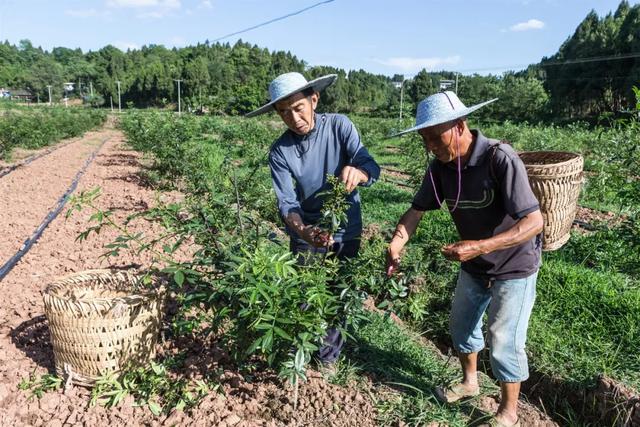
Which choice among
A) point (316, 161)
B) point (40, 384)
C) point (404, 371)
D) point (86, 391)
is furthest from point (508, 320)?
point (40, 384)

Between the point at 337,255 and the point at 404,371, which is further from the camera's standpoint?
the point at 404,371

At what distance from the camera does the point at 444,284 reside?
380 centimetres

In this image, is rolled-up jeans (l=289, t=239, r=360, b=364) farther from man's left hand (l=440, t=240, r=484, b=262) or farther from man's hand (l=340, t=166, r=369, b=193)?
man's left hand (l=440, t=240, r=484, b=262)

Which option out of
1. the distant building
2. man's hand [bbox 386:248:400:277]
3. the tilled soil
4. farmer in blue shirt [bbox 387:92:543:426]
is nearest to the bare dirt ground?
the tilled soil

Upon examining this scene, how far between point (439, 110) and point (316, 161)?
0.76 metres

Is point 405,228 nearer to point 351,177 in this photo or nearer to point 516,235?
point 351,177

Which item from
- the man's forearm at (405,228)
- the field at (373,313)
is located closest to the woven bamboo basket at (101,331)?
the field at (373,313)

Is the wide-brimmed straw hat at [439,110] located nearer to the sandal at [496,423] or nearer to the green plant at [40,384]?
the sandal at [496,423]

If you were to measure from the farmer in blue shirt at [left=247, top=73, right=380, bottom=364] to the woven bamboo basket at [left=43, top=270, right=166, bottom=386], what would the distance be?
83cm

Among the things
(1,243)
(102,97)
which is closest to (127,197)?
(1,243)

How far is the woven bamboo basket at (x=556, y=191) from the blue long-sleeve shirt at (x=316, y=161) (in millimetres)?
1817

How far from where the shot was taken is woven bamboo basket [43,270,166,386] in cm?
226

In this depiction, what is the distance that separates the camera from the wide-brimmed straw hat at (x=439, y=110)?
6.08 feet

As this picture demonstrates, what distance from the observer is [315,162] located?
2.45 meters
